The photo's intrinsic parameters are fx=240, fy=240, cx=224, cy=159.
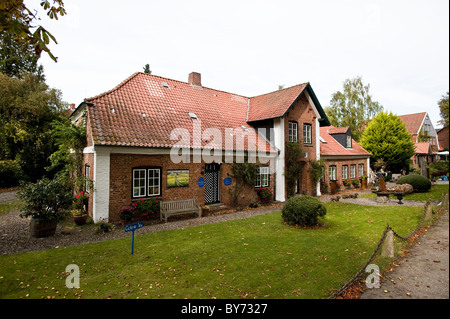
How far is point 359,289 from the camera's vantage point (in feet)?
16.3

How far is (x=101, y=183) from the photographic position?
10242 millimetres

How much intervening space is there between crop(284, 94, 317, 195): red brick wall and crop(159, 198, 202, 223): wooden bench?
9.27 meters

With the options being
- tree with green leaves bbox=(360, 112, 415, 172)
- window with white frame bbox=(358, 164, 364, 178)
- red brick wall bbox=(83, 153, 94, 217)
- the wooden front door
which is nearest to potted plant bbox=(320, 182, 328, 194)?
window with white frame bbox=(358, 164, 364, 178)

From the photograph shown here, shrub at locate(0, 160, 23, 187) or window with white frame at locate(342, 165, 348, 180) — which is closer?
shrub at locate(0, 160, 23, 187)

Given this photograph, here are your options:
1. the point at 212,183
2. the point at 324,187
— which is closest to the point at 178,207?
the point at 212,183

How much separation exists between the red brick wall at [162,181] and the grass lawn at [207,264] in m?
2.40

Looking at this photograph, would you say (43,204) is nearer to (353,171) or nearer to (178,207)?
(178,207)

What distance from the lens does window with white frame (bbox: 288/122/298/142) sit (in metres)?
17.1

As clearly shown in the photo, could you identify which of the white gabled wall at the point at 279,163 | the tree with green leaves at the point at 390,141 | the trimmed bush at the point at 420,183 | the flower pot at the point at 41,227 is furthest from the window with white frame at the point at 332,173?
the flower pot at the point at 41,227

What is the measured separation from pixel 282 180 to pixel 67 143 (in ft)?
44.8

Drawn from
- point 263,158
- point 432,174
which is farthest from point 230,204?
point 432,174

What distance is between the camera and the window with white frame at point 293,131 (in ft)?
56.2

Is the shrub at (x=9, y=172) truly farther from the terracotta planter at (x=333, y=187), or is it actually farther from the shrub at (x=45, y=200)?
the terracotta planter at (x=333, y=187)

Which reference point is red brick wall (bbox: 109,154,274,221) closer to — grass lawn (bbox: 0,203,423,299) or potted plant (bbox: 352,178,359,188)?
grass lawn (bbox: 0,203,423,299)
